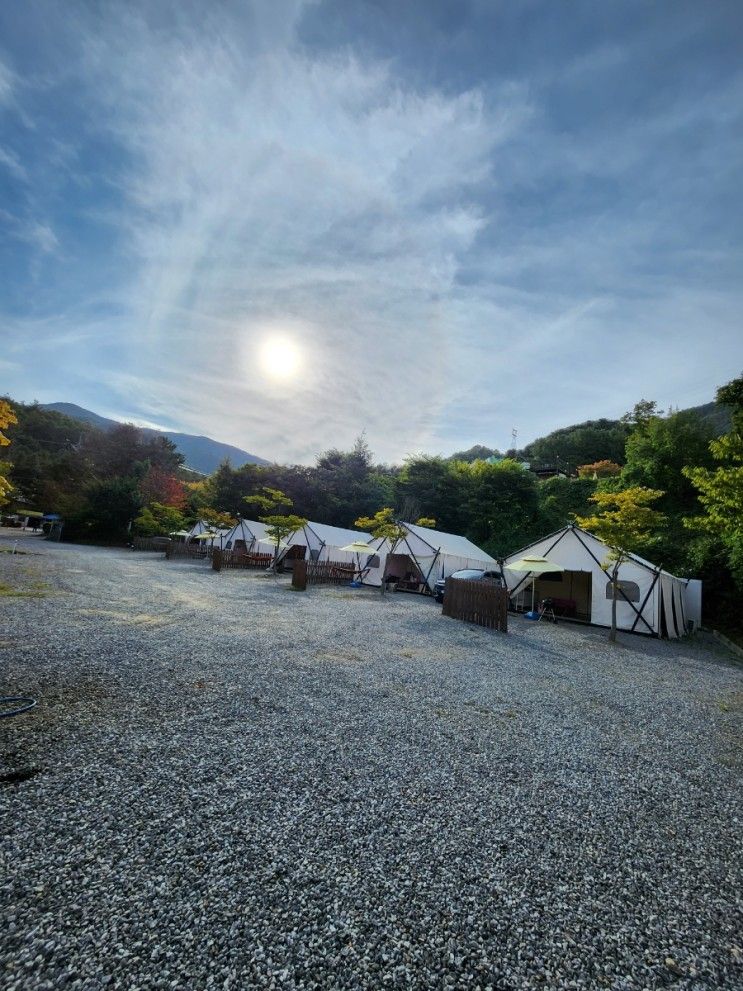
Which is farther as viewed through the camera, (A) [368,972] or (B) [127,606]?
(B) [127,606]

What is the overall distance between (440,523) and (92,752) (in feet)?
110

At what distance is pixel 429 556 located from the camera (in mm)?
21656

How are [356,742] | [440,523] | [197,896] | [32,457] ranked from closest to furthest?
[197,896], [356,742], [440,523], [32,457]

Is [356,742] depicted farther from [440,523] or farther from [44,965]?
[440,523]

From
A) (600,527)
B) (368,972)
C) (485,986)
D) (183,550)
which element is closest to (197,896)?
(368,972)

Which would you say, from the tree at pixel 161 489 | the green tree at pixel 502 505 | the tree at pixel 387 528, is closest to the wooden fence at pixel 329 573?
the tree at pixel 387 528

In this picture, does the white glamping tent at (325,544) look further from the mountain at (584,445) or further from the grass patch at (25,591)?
the mountain at (584,445)

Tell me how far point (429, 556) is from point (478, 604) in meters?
8.24

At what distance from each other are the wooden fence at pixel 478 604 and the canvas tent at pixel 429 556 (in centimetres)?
656

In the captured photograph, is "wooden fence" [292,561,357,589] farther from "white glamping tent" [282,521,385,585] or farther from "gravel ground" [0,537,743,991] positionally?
"gravel ground" [0,537,743,991]

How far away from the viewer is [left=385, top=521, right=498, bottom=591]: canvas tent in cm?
2128

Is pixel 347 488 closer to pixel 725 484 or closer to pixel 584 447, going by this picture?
pixel 584 447

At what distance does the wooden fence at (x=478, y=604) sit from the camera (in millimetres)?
12656

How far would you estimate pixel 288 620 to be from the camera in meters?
10.9
